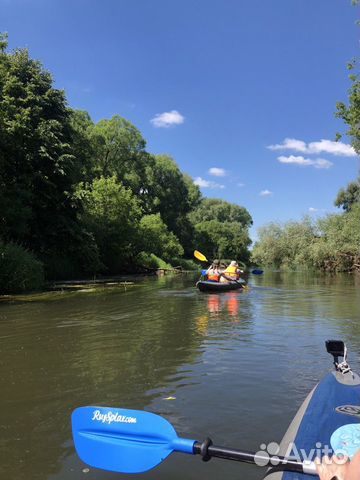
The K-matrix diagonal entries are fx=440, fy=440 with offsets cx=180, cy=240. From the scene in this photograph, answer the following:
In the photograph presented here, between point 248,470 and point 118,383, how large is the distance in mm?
2695

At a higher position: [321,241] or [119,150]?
[119,150]

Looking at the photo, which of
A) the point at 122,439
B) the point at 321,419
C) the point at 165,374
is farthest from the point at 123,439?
the point at 165,374

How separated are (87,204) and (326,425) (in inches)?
1196

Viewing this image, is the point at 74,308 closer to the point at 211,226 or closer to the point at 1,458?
the point at 1,458

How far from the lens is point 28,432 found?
429cm

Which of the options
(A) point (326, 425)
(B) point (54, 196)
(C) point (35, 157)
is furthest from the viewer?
(B) point (54, 196)

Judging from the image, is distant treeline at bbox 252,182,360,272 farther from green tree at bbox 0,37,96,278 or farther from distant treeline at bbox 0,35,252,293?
green tree at bbox 0,37,96,278

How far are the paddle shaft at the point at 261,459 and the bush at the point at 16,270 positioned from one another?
16.1m

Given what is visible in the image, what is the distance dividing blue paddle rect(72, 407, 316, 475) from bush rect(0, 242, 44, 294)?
1527 centimetres

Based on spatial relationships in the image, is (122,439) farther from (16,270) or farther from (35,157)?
(35,157)

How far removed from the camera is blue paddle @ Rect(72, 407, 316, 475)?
3.10m

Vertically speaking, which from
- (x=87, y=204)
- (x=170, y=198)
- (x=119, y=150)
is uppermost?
(x=119, y=150)

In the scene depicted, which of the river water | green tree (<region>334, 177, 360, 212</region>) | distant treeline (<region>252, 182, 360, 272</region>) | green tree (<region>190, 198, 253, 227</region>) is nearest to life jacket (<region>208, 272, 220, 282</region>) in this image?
the river water

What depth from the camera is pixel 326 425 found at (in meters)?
3.08
